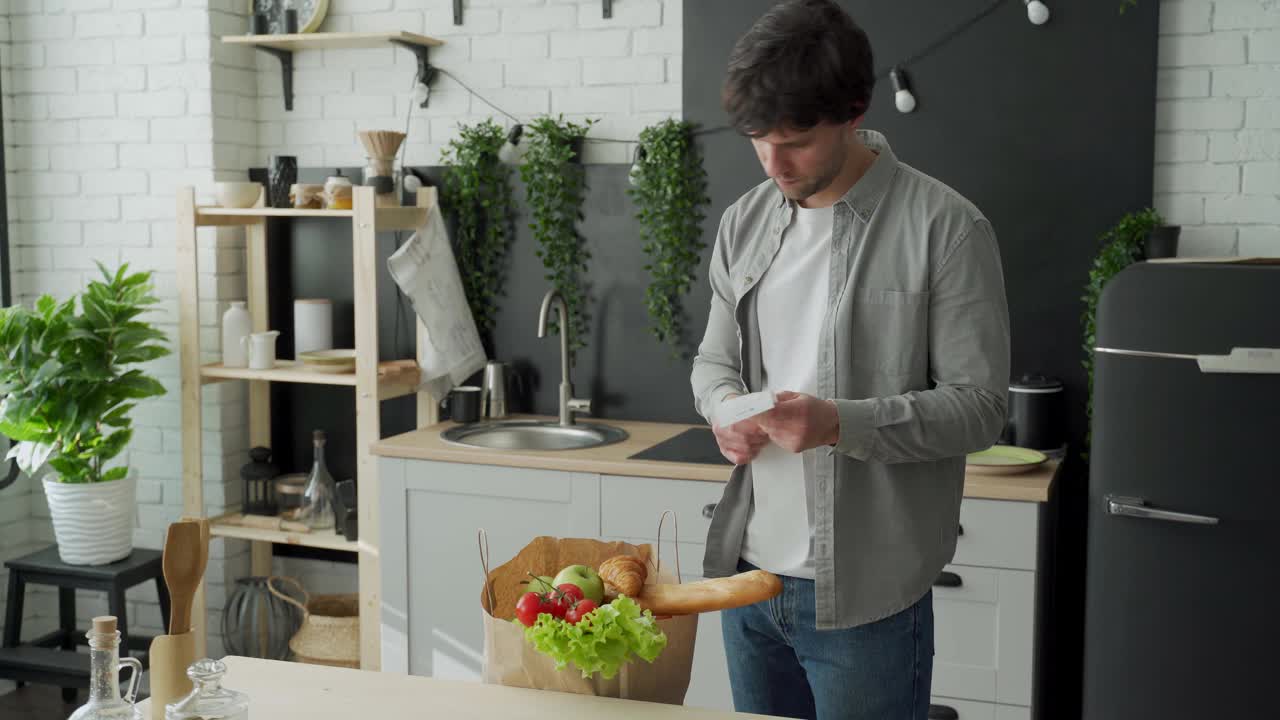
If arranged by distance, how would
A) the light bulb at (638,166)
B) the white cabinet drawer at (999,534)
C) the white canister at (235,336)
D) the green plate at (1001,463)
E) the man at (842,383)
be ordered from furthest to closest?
the white canister at (235,336) → the light bulb at (638,166) → the green plate at (1001,463) → the white cabinet drawer at (999,534) → the man at (842,383)

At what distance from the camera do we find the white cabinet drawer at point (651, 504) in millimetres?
3057

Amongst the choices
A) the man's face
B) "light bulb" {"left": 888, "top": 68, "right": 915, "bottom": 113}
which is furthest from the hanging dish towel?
the man's face

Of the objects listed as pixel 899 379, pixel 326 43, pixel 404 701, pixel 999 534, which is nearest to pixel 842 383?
pixel 899 379

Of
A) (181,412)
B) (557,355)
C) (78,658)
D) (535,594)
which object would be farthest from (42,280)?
(535,594)

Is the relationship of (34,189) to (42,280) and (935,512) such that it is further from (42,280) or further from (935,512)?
(935,512)

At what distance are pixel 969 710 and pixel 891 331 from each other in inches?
55.0

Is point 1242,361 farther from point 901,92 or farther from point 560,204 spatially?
point 560,204

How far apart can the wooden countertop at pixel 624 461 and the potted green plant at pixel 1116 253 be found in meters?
0.40

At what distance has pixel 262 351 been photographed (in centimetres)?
373

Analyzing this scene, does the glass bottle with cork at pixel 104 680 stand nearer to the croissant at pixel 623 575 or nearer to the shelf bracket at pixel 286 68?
the croissant at pixel 623 575

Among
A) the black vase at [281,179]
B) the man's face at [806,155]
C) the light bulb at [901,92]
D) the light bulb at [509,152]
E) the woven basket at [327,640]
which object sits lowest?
the woven basket at [327,640]

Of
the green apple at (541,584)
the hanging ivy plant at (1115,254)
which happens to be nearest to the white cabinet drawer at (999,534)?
the hanging ivy plant at (1115,254)

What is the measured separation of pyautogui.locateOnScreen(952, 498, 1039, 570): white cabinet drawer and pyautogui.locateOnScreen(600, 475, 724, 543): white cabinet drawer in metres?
0.60

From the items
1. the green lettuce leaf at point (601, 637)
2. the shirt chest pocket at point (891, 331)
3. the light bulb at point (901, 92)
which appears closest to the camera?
the green lettuce leaf at point (601, 637)
